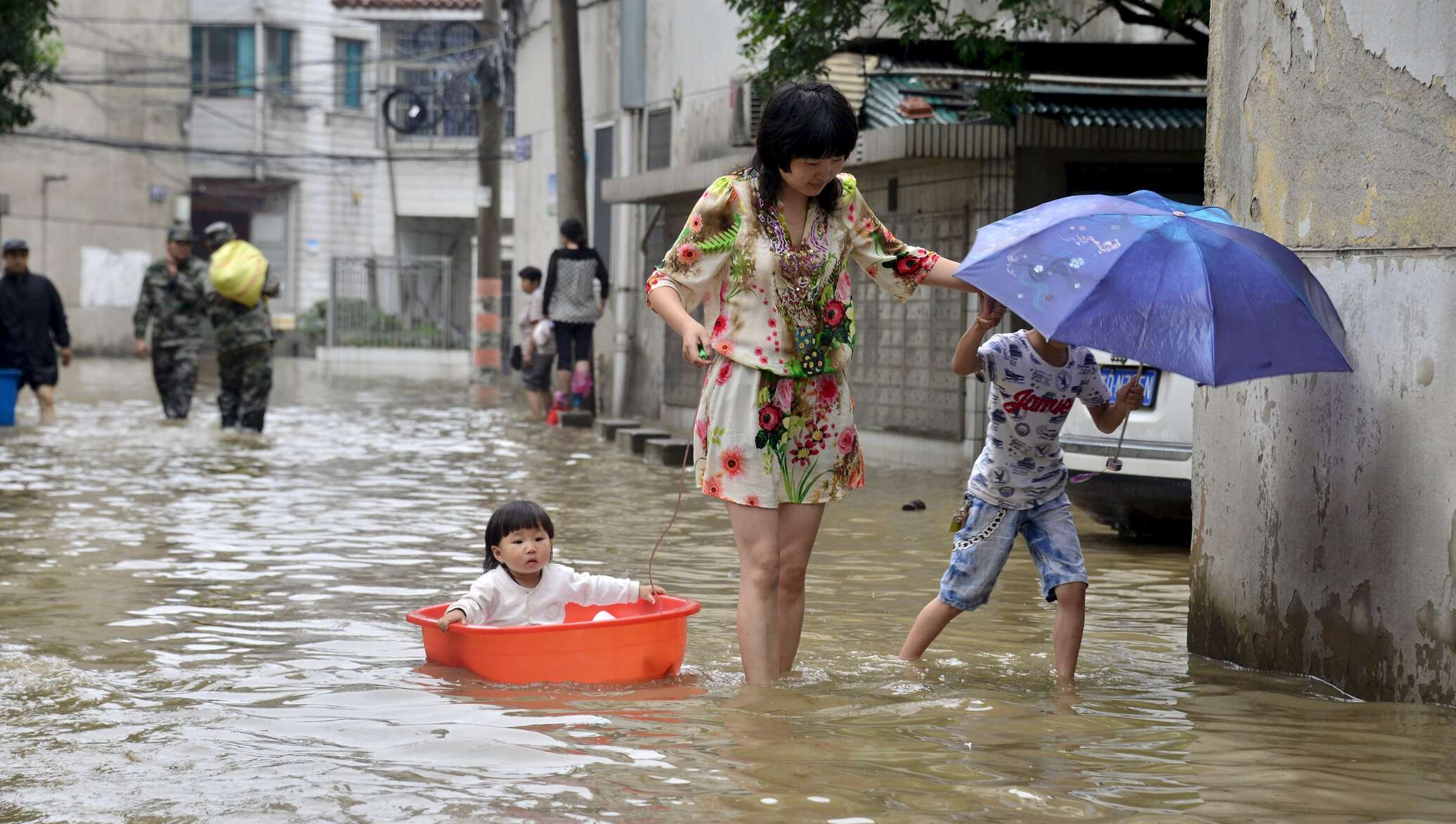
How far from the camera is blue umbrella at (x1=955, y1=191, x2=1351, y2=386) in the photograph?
501 cm

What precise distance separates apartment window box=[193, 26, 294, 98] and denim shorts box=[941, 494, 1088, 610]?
4353 cm

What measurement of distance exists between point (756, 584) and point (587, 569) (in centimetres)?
330

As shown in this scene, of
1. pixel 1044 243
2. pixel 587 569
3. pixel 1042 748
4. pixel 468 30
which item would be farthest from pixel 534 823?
pixel 468 30

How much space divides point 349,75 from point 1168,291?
45695 millimetres

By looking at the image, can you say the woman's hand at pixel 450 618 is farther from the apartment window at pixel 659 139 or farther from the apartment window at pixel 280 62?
the apartment window at pixel 280 62

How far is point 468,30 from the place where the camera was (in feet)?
156

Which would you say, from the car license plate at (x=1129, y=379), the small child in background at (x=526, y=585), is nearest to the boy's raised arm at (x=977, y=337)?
the small child in background at (x=526, y=585)

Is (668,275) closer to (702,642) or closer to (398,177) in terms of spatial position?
(702,642)

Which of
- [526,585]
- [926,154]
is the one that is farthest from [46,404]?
[526,585]

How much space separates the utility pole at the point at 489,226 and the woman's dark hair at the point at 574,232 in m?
9.58

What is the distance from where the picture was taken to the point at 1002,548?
5.80m

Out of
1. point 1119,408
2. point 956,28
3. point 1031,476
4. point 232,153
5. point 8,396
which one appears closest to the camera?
point 1119,408

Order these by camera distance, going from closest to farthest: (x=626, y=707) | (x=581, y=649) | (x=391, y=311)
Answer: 1. (x=626, y=707)
2. (x=581, y=649)
3. (x=391, y=311)

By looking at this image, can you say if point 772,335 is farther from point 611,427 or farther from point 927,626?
point 611,427
